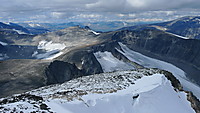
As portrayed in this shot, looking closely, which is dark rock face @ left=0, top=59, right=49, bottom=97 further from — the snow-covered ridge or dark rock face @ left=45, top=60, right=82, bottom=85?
the snow-covered ridge

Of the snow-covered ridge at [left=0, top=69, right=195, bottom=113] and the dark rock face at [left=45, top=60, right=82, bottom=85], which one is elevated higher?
the snow-covered ridge at [left=0, top=69, right=195, bottom=113]

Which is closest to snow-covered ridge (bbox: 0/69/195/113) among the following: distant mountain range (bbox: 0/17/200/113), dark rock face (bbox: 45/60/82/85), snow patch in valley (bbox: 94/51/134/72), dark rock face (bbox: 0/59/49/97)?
distant mountain range (bbox: 0/17/200/113)

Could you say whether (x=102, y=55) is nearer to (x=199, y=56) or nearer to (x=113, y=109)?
(x=199, y=56)

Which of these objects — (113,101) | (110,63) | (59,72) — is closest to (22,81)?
(59,72)

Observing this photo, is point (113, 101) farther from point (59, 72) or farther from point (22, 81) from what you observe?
point (59, 72)

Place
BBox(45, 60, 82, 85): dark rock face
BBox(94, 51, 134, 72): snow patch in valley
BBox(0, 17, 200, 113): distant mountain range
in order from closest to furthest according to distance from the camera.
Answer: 1. BBox(0, 17, 200, 113): distant mountain range
2. BBox(45, 60, 82, 85): dark rock face
3. BBox(94, 51, 134, 72): snow patch in valley

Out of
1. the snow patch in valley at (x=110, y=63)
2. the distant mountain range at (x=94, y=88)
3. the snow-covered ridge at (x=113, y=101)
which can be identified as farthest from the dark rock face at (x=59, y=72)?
the snow patch in valley at (x=110, y=63)
